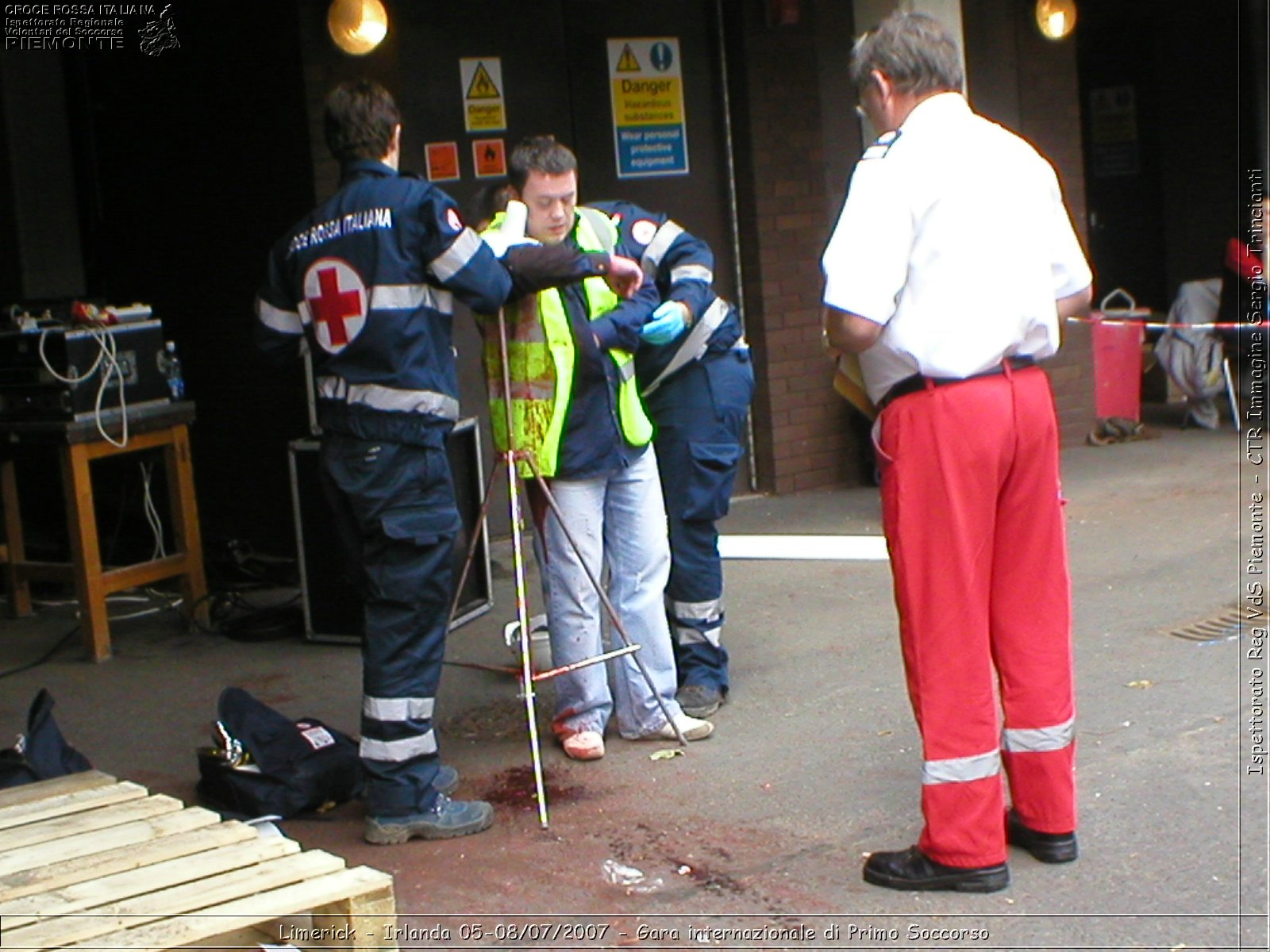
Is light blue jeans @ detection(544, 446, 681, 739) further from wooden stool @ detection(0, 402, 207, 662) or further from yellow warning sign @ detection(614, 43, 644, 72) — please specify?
yellow warning sign @ detection(614, 43, 644, 72)

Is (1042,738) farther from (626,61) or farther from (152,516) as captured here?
(626,61)

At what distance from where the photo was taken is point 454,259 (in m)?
4.59

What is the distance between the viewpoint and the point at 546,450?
521cm

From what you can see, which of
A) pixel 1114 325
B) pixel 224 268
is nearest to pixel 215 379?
pixel 224 268

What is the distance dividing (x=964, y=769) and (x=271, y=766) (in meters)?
2.12

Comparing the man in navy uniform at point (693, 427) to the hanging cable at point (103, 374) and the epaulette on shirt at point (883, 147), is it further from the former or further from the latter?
the hanging cable at point (103, 374)

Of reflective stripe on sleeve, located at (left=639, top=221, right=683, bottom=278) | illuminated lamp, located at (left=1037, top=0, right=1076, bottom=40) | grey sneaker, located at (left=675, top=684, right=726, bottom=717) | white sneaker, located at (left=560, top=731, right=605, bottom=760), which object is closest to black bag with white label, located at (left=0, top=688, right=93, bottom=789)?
white sneaker, located at (left=560, top=731, right=605, bottom=760)

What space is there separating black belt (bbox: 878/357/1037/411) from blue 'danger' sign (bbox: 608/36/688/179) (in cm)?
503

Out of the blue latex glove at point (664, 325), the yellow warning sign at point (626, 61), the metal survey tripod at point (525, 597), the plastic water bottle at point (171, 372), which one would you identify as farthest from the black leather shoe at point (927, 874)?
the yellow warning sign at point (626, 61)

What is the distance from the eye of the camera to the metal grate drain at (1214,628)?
6.29 metres

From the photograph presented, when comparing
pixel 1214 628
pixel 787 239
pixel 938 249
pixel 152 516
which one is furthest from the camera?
pixel 787 239

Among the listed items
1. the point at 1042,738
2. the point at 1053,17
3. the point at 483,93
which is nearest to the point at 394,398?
the point at 1042,738

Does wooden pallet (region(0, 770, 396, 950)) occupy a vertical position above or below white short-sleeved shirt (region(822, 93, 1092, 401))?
below

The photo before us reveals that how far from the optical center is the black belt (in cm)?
407
